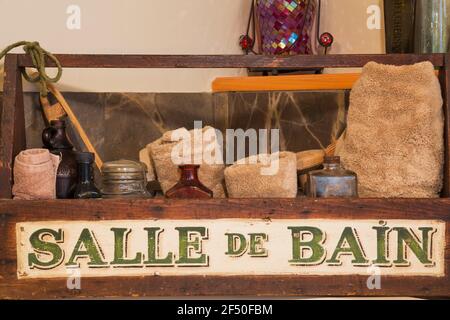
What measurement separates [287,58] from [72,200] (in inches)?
18.9

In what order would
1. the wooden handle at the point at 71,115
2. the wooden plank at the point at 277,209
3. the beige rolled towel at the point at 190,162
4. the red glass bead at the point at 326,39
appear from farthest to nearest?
the red glass bead at the point at 326,39 < the wooden handle at the point at 71,115 < the beige rolled towel at the point at 190,162 < the wooden plank at the point at 277,209

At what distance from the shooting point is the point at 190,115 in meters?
1.56

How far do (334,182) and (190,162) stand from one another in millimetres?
290

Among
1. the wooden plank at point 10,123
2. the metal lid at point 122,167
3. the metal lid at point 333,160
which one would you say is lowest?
the metal lid at point 122,167

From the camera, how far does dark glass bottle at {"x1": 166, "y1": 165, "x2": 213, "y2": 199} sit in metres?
1.20

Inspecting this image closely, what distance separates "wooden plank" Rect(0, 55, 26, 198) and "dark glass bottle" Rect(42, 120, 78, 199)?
60mm

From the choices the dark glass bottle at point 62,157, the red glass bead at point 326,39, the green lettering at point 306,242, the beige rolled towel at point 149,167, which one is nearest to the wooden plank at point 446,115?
the green lettering at point 306,242

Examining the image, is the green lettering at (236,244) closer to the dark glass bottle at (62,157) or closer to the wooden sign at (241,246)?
the wooden sign at (241,246)

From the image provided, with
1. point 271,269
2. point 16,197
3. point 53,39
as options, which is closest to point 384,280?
point 271,269

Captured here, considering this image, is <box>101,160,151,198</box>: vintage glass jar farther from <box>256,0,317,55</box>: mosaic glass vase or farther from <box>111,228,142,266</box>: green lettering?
<box>256,0,317,55</box>: mosaic glass vase

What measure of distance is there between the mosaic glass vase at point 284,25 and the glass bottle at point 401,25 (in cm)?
18

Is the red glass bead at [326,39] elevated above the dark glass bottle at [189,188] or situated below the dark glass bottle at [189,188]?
above

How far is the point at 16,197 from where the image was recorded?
1.19 m

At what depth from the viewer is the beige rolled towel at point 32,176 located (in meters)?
1.17
